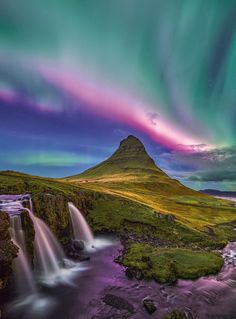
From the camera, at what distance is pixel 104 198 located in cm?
8200

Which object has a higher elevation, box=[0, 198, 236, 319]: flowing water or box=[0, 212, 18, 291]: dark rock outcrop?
box=[0, 212, 18, 291]: dark rock outcrop

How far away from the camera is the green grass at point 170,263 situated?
3936 centimetres

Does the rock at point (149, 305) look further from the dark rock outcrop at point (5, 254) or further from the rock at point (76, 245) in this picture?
the rock at point (76, 245)

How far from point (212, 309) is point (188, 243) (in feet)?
98.6

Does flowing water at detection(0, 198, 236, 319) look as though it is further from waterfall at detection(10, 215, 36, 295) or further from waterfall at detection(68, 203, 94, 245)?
waterfall at detection(68, 203, 94, 245)

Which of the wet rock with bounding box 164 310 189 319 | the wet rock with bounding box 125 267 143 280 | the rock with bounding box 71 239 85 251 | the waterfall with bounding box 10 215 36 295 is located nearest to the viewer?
the wet rock with bounding box 164 310 189 319

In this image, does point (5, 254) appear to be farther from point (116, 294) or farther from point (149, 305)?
point (149, 305)

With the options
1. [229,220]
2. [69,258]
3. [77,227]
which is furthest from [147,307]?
[229,220]

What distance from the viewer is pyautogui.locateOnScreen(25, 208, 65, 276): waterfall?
128ft

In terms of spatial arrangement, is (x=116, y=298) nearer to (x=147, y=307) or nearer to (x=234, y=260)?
(x=147, y=307)

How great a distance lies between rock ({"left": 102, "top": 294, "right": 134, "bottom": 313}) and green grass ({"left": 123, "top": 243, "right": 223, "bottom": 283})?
24.4ft

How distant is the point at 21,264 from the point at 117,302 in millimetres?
12364

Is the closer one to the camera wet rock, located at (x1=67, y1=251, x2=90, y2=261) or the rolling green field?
the rolling green field

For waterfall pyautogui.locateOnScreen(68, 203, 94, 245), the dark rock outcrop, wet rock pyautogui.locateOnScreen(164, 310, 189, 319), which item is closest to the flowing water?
wet rock pyautogui.locateOnScreen(164, 310, 189, 319)
